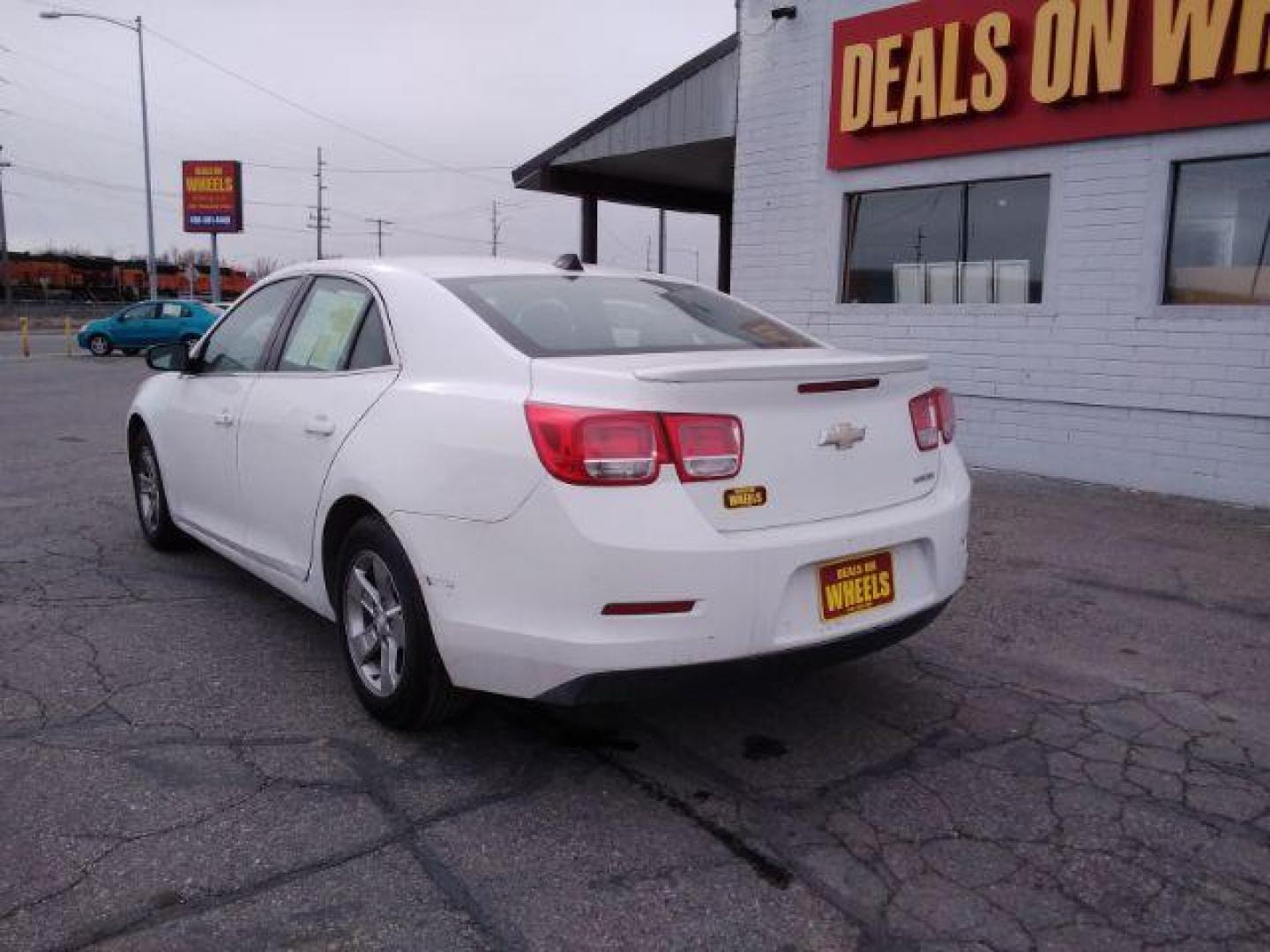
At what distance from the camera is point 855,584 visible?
3074mm

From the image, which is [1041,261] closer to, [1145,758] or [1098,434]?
[1098,434]

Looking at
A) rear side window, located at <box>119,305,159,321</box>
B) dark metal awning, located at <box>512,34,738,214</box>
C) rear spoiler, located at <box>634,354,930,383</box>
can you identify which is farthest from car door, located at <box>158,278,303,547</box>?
rear side window, located at <box>119,305,159,321</box>

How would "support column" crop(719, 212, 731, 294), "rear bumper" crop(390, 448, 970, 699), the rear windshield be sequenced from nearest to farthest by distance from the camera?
"rear bumper" crop(390, 448, 970, 699), the rear windshield, "support column" crop(719, 212, 731, 294)

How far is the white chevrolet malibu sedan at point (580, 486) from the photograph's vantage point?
2.75 metres

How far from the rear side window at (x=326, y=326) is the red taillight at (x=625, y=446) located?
129 centimetres

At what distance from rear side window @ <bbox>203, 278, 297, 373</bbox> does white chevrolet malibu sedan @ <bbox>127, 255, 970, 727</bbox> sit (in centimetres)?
37

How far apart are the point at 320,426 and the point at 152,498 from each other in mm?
2549

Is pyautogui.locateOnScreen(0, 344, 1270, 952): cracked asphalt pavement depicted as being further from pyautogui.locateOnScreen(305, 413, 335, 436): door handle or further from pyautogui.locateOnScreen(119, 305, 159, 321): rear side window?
pyautogui.locateOnScreen(119, 305, 159, 321): rear side window

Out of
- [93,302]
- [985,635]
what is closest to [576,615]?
[985,635]

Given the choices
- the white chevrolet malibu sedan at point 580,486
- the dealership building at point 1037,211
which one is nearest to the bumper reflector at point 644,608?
the white chevrolet malibu sedan at point 580,486

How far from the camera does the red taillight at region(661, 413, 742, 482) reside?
110 inches

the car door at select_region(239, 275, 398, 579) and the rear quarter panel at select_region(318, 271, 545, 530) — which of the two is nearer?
the rear quarter panel at select_region(318, 271, 545, 530)

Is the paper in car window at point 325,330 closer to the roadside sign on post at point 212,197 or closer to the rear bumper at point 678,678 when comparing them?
A: the rear bumper at point 678,678

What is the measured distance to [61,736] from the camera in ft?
11.1
